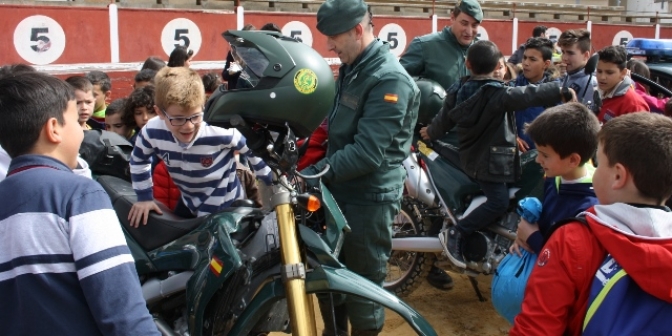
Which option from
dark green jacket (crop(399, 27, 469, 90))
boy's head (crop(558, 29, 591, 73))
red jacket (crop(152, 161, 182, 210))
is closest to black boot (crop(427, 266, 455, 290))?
dark green jacket (crop(399, 27, 469, 90))

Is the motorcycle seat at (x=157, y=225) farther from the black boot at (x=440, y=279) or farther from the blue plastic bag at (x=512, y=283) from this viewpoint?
the black boot at (x=440, y=279)

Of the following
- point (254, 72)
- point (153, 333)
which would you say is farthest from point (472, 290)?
point (153, 333)

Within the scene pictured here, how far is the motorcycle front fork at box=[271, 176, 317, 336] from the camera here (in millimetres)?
2207

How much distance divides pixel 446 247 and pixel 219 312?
6.86 ft

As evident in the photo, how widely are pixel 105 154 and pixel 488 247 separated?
7.40 feet

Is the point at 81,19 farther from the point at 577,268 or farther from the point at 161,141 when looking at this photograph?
the point at 577,268

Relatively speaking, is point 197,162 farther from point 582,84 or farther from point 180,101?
point 582,84

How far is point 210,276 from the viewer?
257 cm

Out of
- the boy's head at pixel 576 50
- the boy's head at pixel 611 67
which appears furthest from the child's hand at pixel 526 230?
the boy's head at pixel 576 50

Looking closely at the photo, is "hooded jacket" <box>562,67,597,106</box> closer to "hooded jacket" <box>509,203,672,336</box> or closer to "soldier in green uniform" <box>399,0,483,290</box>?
"soldier in green uniform" <box>399,0,483,290</box>

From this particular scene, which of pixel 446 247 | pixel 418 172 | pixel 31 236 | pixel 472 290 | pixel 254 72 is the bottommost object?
pixel 472 290

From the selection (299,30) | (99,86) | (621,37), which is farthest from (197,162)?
(621,37)

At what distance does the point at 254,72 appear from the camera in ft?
7.67

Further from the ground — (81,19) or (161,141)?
(81,19)
